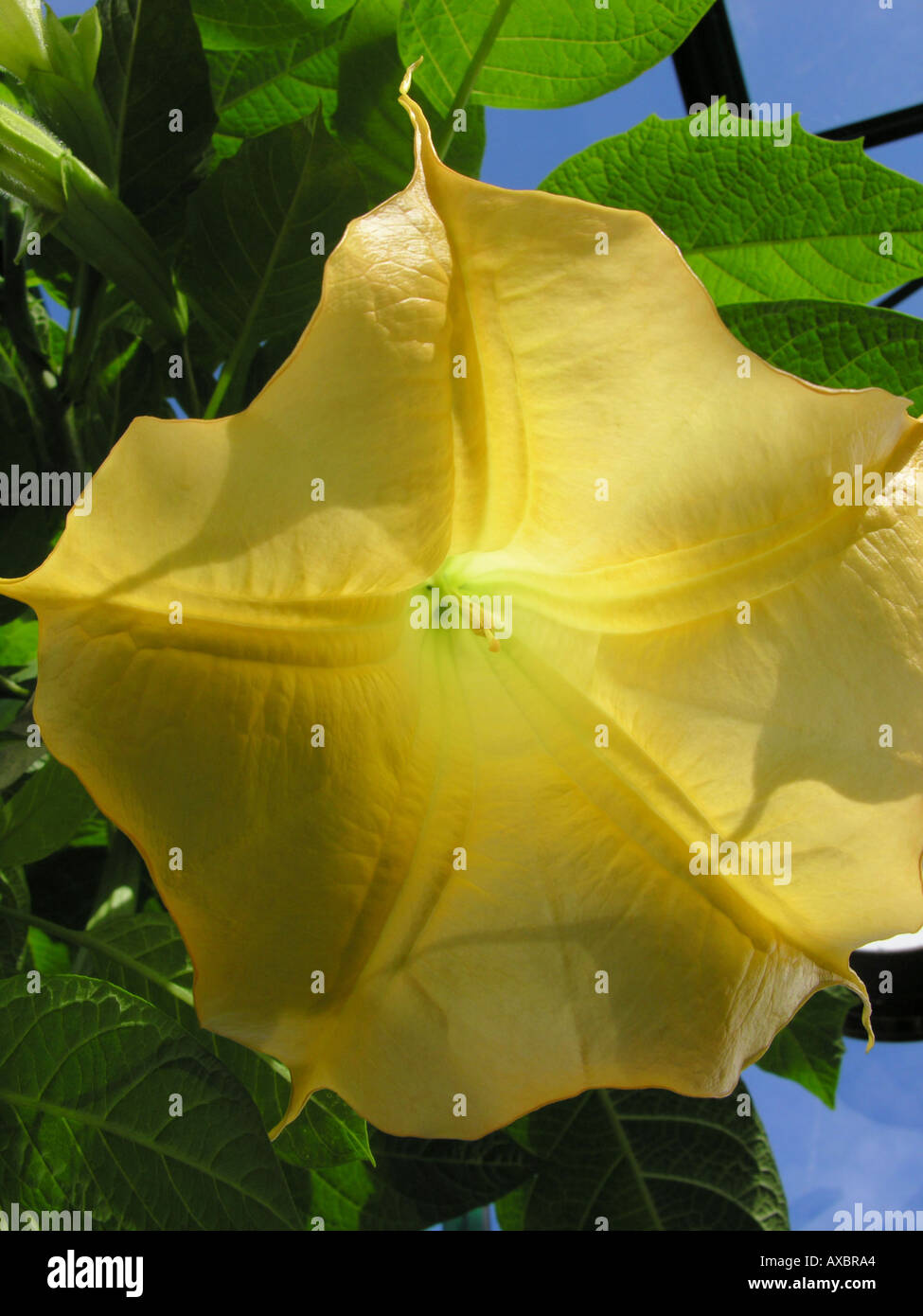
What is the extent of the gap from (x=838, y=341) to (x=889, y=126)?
1.80 metres

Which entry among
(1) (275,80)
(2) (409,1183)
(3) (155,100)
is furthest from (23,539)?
(2) (409,1183)

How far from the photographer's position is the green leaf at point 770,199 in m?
0.68

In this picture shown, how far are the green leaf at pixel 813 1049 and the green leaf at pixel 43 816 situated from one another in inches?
21.4

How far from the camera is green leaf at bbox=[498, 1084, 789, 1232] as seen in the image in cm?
73

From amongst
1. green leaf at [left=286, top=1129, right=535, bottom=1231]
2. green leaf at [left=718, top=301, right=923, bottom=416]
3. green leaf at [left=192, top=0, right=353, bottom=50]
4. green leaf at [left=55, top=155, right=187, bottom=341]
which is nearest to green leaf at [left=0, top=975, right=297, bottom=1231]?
green leaf at [left=286, top=1129, right=535, bottom=1231]

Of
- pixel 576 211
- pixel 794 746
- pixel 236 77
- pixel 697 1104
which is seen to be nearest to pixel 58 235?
pixel 236 77

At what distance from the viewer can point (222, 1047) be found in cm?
64

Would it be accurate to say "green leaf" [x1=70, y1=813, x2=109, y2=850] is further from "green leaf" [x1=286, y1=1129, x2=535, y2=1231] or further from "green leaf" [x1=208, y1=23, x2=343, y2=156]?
"green leaf" [x1=208, y1=23, x2=343, y2=156]

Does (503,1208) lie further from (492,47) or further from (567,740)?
(492,47)

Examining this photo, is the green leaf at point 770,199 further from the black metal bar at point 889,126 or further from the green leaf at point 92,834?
the black metal bar at point 889,126

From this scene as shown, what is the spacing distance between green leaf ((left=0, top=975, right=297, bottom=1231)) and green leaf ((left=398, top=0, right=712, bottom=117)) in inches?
23.4

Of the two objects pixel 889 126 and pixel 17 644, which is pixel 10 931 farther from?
pixel 889 126

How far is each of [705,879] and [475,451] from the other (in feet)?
0.79

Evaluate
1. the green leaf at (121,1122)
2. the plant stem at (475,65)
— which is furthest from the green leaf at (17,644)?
the plant stem at (475,65)
